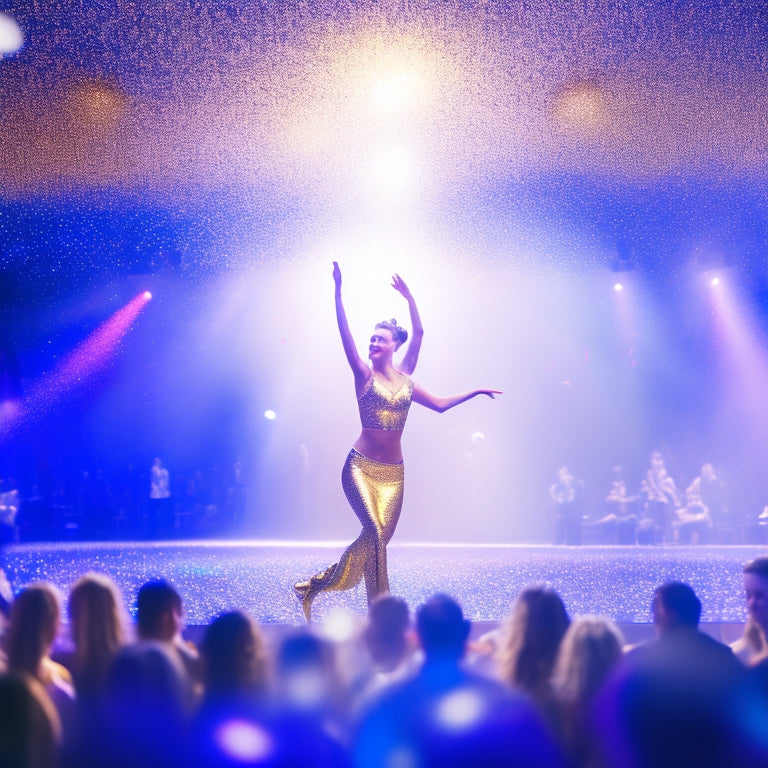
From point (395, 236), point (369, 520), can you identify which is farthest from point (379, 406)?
point (395, 236)

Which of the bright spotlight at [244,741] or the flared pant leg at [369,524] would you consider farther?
the flared pant leg at [369,524]

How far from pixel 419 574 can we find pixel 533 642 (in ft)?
21.1

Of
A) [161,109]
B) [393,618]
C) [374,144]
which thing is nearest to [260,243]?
[374,144]

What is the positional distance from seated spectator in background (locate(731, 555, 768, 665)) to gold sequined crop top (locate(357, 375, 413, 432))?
8.13ft

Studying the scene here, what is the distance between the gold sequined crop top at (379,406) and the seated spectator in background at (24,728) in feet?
11.5

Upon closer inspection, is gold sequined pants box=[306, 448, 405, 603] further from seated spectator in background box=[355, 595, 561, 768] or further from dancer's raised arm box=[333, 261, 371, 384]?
seated spectator in background box=[355, 595, 561, 768]

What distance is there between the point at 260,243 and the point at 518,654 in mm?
13063

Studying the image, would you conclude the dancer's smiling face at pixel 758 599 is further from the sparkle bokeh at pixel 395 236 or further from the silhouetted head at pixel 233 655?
the sparkle bokeh at pixel 395 236

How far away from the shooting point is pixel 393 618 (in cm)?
256

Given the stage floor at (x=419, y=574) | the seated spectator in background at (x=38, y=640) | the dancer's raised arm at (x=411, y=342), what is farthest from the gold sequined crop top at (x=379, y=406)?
the seated spectator in background at (x=38, y=640)

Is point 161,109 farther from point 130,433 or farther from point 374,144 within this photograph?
point 130,433

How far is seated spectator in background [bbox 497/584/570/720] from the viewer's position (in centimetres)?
236

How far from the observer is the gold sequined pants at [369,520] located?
5047mm

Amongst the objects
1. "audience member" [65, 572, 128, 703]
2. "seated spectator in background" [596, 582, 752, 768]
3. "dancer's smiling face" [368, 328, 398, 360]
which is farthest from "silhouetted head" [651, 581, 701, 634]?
"dancer's smiling face" [368, 328, 398, 360]
